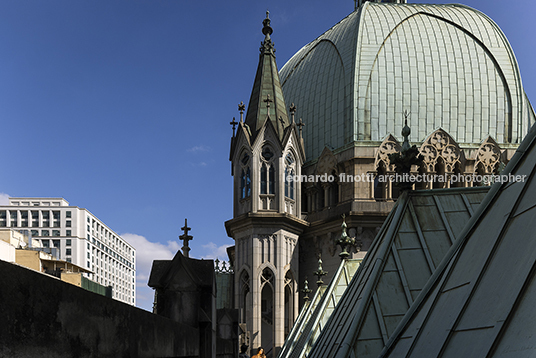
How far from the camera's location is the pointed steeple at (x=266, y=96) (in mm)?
34562

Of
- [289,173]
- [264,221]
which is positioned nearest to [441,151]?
[289,173]

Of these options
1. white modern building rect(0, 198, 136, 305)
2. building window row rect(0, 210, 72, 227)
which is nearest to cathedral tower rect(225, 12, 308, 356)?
white modern building rect(0, 198, 136, 305)

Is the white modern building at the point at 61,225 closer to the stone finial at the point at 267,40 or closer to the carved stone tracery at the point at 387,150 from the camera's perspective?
the stone finial at the point at 267,40

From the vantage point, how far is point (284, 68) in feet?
150

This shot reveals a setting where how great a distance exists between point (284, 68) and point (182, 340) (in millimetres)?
39897

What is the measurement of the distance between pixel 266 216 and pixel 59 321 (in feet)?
95.8

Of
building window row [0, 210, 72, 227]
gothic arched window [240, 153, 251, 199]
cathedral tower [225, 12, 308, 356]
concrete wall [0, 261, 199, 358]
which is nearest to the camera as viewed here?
concrete wall [0, 261, 199, 358]

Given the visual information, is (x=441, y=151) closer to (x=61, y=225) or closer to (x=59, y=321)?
(x=59, y=321)

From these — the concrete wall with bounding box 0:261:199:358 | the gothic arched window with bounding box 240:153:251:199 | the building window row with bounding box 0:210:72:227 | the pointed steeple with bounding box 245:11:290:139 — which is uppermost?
the building window row with bounding box 0:210:72:227

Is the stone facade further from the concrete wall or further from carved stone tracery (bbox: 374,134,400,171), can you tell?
the concrete wall

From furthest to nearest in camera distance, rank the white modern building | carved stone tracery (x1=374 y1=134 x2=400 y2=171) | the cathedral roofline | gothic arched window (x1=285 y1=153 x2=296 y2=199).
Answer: the white modern building
carved stone tracery (x1=374 y1=134 x2=400 y2=171)
gothic arched window (x1=285 y1=153 x2=296 y2=199)
the cathedral roofline

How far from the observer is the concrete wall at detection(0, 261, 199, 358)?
282 centimetres

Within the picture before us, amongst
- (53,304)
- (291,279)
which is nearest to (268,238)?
(291,279)

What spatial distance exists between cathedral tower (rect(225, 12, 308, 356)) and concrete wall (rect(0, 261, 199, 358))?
27.3 meters
